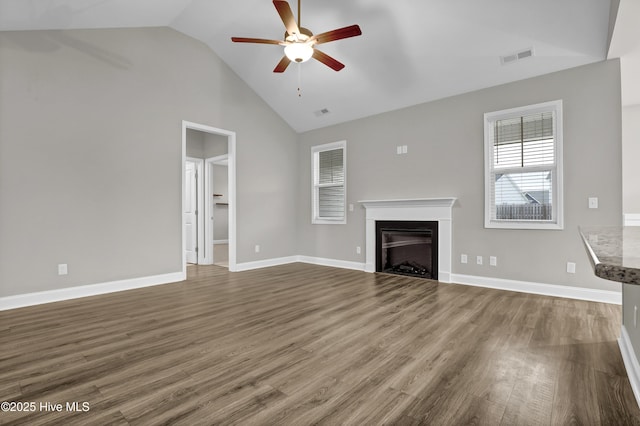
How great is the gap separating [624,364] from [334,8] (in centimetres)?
442

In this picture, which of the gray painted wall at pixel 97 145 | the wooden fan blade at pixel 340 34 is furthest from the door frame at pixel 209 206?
the wooden fan blade at pixel 340 34

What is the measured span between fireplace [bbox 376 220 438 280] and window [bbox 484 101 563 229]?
90 cm

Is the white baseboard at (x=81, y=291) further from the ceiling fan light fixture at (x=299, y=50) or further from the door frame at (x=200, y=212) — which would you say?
the ceiling fan light fixture at (x=299, y=50)

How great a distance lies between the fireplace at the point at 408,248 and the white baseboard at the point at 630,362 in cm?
264

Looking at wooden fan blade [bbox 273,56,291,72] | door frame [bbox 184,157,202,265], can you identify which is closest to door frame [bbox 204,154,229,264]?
door frame [bbox 184,157,202,265]

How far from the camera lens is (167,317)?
3184mm

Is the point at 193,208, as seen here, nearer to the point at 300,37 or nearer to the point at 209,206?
the point at 209,206

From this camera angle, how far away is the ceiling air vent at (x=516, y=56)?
12.5 feet

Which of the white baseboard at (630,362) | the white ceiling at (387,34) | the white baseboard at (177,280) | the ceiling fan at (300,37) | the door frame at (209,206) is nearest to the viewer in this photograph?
the white baseboard at (630,362)

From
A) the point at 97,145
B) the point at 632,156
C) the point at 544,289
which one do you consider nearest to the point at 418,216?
the point at 544,289

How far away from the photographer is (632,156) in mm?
5160

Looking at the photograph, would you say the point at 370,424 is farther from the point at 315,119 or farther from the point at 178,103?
the point at 315,119

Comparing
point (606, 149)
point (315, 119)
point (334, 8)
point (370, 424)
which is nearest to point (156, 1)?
point (334, 8)

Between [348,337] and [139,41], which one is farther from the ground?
[139,41]
